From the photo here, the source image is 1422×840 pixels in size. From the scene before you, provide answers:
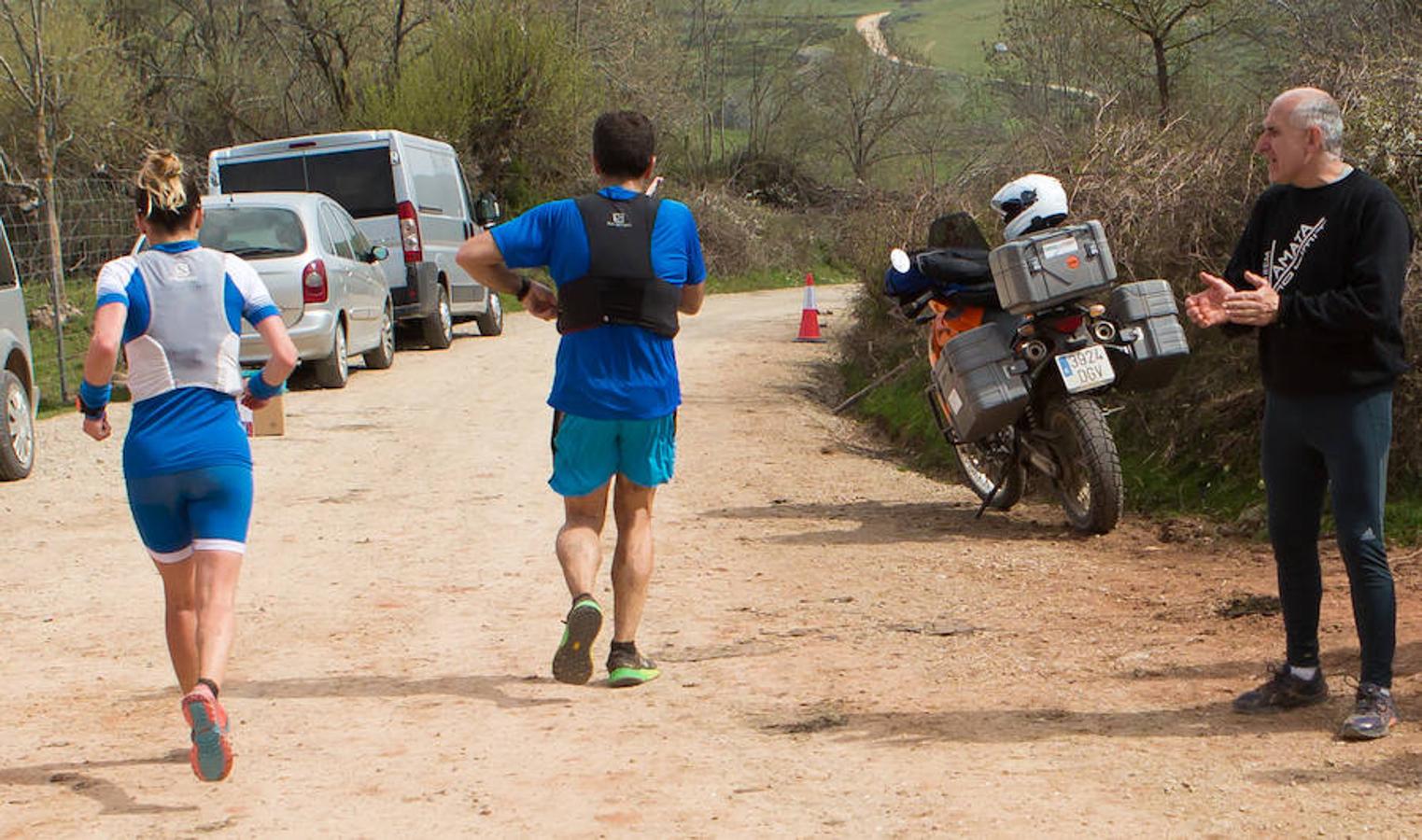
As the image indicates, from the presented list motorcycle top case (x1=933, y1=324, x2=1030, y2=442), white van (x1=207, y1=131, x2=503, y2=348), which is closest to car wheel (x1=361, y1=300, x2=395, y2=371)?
white van (x1=207, y1=131, x2=503, y2=348)

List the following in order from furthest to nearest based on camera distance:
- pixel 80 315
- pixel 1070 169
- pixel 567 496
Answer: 1. pixel 80 315
2. pixel 1070 169
3. pixel 567 496

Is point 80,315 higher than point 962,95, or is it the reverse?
point 962,95

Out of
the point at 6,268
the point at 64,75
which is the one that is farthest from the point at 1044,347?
the point at 64,75

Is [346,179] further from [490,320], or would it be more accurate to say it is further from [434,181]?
[490,320]

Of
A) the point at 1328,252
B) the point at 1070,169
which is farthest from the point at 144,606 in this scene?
the point at 1070,169

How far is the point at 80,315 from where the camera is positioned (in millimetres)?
24031

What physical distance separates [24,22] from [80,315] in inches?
269

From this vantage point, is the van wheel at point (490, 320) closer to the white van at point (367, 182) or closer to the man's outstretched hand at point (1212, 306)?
the white van at point (367, 182)

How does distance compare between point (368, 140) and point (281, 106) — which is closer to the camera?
point (368, 140)

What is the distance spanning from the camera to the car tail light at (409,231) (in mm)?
19062

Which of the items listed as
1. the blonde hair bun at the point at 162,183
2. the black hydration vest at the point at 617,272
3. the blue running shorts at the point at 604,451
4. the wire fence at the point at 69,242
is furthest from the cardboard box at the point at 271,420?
the wire fence at the point at 69,242

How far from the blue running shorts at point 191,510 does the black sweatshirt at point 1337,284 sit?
312 cm

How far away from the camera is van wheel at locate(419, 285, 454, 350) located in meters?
20.0

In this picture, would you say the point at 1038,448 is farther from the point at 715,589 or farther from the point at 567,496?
the point at 567,496
